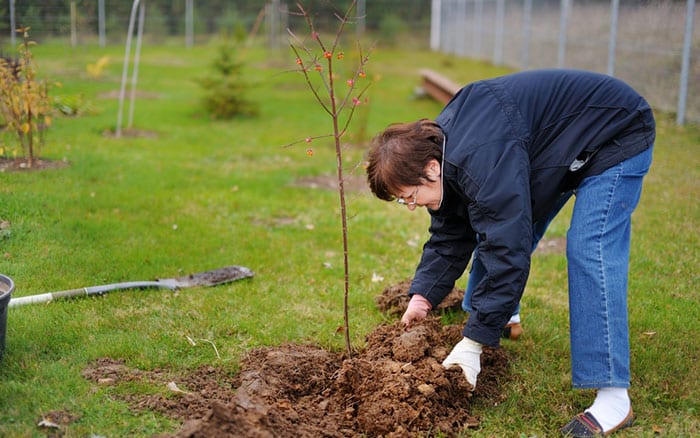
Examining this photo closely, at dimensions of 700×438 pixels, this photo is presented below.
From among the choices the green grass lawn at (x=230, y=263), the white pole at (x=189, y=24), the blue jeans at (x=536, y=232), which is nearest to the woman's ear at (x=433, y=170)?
the blue jeans at (x=536, y=232)

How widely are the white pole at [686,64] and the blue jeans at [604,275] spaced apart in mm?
7767

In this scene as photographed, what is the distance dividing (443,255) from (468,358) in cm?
57

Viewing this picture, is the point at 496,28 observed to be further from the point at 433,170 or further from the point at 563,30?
the point at 433,170

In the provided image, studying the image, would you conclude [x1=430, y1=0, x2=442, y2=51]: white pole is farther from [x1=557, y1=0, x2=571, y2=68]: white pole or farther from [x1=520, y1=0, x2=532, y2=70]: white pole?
[x1=557, y1=0, x2=571, y2=68]: white pole

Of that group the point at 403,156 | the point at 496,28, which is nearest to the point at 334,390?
the point at 403,156

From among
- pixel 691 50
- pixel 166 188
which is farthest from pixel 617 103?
pixel 691 50

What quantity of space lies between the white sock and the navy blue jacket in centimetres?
55

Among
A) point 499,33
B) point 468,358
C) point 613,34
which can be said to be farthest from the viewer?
point 499,33

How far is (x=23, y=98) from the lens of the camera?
616cm

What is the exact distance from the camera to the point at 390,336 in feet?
11.2

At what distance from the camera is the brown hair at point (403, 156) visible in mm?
2729

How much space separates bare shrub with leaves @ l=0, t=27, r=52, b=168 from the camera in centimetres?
609

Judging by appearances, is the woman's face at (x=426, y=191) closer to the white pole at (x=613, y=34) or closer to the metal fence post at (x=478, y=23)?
the white pole at (x=613, y=34)

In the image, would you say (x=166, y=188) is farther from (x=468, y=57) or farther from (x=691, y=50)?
(x=468, y=57)
